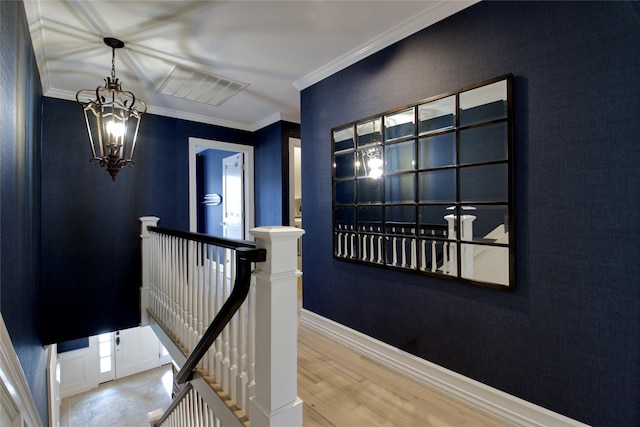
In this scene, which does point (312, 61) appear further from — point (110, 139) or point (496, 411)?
point (496, 411)

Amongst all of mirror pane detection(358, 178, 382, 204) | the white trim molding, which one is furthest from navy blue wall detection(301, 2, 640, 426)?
the white trim molding

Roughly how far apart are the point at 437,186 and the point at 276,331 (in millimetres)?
1402

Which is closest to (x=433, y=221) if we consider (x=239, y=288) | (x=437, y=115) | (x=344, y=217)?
(x=437, y=115)

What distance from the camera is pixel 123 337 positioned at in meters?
4.83

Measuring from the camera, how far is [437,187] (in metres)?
1.98

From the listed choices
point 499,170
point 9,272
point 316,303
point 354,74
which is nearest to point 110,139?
point 9,272

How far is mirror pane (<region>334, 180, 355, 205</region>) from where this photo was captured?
2.62 m

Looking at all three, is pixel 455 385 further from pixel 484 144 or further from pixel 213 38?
pixel 213 38

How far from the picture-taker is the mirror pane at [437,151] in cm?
190

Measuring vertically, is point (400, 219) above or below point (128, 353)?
above

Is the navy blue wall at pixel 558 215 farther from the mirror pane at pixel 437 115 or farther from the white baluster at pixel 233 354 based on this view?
the white baluster at pixel 233 354

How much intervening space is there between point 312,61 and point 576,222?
2.30 metres

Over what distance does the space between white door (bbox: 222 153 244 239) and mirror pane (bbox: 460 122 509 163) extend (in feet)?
11.5

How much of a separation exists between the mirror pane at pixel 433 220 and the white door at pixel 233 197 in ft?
10.3
